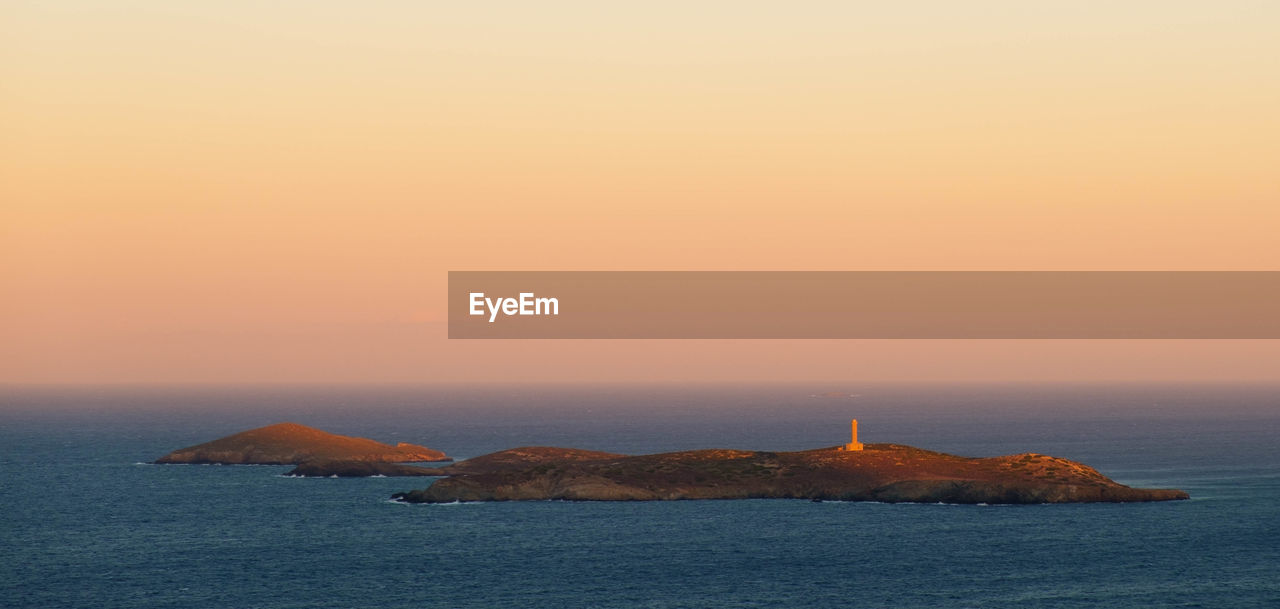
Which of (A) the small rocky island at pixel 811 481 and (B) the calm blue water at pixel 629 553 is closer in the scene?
(B) the calm blue water at pixel 629 553

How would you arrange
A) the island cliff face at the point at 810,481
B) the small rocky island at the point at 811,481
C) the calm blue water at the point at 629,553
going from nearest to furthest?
the calm blue water at the point at 629,553 < the small rocky island at the point at 811,481 < the island cliff face at the point at 810,481

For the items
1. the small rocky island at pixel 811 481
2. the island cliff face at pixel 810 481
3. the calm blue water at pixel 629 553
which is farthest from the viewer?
the island cliff face at pixel 810 481

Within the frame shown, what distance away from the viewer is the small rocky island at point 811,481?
15775cm

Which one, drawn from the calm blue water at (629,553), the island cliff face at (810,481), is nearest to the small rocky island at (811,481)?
the island cliff face at (810,481)

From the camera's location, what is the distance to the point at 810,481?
16650 centimetres

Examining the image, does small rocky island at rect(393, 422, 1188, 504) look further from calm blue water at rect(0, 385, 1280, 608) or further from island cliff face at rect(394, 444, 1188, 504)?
calm blue water at rect(0, 385, 1280, 608)

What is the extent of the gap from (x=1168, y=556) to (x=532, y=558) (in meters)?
54.1

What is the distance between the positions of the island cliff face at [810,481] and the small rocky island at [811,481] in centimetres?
12

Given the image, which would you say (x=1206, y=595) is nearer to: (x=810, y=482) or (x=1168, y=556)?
(x=1168, y=556)

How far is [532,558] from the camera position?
114 m

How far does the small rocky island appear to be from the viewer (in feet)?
518

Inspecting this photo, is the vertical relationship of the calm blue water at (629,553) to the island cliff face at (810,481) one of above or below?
below

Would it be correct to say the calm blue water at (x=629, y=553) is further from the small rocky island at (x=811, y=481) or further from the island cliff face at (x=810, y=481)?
the island cliff face at (x=810, y=481)

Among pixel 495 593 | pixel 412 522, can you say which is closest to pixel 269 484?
pixel 412 522
